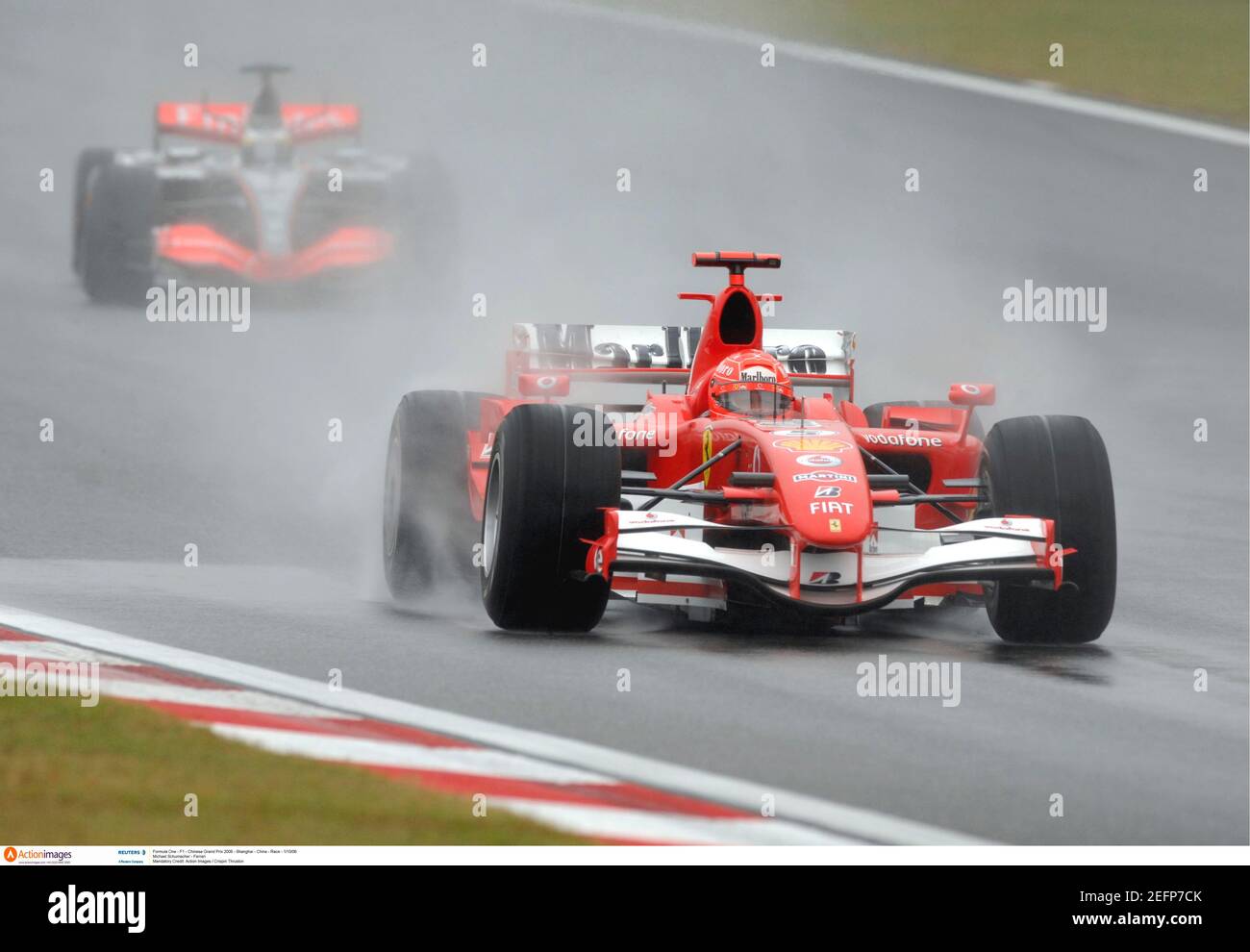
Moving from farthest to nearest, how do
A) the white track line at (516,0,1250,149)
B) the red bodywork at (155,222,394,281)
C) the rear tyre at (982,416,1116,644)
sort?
the white track line at (516,0,1250,149), the red bodywork at (155,222,394,281), the rear tyre at (982,416,1116,644)

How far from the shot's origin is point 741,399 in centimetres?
974

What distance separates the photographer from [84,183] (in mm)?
18156

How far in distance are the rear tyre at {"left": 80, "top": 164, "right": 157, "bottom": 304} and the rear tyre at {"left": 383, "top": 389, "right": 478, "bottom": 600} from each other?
795cm

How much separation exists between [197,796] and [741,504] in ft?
11.3

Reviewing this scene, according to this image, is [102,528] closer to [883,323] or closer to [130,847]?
[130,847]

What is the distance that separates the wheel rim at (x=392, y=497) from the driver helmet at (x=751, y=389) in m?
1.62

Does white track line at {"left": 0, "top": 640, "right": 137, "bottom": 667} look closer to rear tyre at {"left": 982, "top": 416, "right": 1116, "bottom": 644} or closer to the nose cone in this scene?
the nose cone

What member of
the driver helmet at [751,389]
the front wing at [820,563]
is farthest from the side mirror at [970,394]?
the front wing at [820,563]

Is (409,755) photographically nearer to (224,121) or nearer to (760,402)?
(760,402)

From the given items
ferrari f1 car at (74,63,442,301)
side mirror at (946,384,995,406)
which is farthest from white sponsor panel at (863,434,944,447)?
ferrari f1 car at (74,63,442,301)

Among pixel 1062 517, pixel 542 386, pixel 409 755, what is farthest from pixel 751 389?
pixel 409 755

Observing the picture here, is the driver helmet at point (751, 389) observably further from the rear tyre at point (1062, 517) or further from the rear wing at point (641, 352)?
the rear wing at point (641, 352)

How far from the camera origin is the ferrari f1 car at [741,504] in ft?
27.9

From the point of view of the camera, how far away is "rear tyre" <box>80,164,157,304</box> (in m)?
17.3
